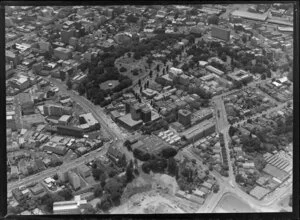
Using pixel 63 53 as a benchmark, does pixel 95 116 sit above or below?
below

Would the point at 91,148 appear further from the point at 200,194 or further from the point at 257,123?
the point at 257,123

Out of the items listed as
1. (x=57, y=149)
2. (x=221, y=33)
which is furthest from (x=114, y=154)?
(x=221, y=33)

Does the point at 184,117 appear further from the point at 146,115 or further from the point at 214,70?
the point at 214,70

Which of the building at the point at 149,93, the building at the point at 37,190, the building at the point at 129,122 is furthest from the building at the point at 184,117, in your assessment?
the building at the point at 37,190

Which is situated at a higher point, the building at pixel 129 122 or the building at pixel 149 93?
the building at pixel 149 93

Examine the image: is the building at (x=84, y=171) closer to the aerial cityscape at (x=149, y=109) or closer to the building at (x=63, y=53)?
the aerial cityscape at (x=149, y=109)
